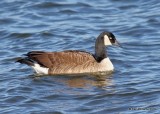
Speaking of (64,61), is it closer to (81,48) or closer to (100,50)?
(100,50)

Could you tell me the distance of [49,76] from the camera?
49.1 feet

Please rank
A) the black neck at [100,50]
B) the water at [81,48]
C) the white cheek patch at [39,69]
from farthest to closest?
the black neck at [100,50]
the white cheek patch at [39,69]
the water at [81,48]

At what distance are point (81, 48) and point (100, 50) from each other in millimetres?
1646

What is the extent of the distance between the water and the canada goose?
272 mm

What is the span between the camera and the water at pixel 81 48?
12.4 m

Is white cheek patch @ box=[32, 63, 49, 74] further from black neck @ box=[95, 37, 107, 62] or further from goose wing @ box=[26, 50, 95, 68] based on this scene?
black neck @ box=[95, 37, 107, 62]

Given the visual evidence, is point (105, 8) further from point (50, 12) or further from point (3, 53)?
point (3, 53)

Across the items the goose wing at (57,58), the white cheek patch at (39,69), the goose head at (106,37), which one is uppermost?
the goose head at (106,37)

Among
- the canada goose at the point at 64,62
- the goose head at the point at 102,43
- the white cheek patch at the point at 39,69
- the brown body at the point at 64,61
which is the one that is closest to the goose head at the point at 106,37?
the goose head at the point at 102,43

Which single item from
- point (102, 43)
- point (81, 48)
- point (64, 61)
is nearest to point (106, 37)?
point (102, 43)

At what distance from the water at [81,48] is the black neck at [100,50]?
0.50 metres

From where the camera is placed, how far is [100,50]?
616 inches

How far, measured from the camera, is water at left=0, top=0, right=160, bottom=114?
12.4 m

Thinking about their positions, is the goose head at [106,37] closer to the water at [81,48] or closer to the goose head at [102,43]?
the goose head at [102,43]
